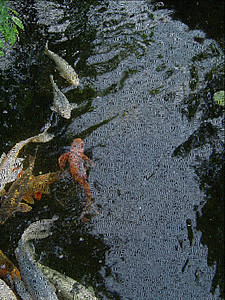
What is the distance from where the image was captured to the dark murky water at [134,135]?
3.91 ft

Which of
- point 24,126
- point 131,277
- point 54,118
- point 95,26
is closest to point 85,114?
point 54,118

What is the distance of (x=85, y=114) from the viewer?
1206 mm

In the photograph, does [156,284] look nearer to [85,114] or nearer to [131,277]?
[131,277]

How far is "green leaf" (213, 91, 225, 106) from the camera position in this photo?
120 cm

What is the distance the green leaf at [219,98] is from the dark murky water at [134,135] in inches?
0.8

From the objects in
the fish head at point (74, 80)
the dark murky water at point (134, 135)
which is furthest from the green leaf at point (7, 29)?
the fish head at point (74, 80)

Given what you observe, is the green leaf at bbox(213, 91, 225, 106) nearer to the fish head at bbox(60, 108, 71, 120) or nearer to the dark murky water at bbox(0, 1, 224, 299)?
the dark murky water at bbox(0, 1, 224, 299)

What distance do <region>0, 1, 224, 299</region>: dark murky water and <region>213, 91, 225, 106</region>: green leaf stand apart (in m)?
0.02

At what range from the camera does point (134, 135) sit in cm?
121

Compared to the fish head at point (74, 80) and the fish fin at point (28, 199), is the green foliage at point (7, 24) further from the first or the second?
the fish fin at point (28, 199)

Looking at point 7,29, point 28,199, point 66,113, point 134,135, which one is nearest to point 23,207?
point 28,199

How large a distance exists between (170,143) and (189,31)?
49 centimetres

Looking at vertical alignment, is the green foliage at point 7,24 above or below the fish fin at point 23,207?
above

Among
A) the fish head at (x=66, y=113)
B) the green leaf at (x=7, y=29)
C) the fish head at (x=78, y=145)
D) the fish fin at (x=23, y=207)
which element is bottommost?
the fish fin at (x=23, y=207)
